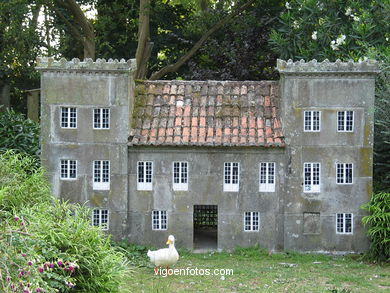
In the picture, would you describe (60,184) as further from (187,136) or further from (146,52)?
(146,52)

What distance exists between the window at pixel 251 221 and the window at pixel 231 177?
101cm

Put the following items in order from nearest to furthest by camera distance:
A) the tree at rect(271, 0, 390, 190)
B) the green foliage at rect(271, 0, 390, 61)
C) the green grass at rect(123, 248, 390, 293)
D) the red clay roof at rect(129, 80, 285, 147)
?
the green grass at rect(123, 248, 390, 293), the red clay roof at rect(129, 80, 285, 147), the tree at rect(271, 0, 390, 190), the green foliage at rect(271, 0, 390, 61)

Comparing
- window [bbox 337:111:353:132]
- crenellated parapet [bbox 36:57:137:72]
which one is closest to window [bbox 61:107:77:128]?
crenellated parapet [bbox 36:57:137:72]

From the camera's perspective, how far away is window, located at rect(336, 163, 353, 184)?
2227 centimetres

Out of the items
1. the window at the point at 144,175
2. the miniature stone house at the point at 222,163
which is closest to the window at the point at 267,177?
the miniature stone house at the point at 222,163

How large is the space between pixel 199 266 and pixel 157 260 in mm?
2000

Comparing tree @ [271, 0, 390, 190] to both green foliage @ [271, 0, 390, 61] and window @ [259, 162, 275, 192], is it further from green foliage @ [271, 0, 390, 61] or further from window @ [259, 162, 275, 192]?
window @ [259, 162, 275, 192]

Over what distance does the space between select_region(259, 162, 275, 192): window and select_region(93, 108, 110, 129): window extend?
223 inches

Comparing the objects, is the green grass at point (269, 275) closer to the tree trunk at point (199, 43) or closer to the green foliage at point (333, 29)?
the green foliage at point (333, 29)

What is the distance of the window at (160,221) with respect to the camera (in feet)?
73.7

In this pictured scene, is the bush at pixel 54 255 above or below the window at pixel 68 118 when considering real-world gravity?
below

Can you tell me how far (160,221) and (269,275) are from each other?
5.02 metres

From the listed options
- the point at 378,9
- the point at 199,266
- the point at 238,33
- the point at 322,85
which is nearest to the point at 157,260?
the point at 199,266

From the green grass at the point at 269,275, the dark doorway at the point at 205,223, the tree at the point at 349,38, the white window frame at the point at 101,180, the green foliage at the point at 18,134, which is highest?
the tree at the point at 349,38
